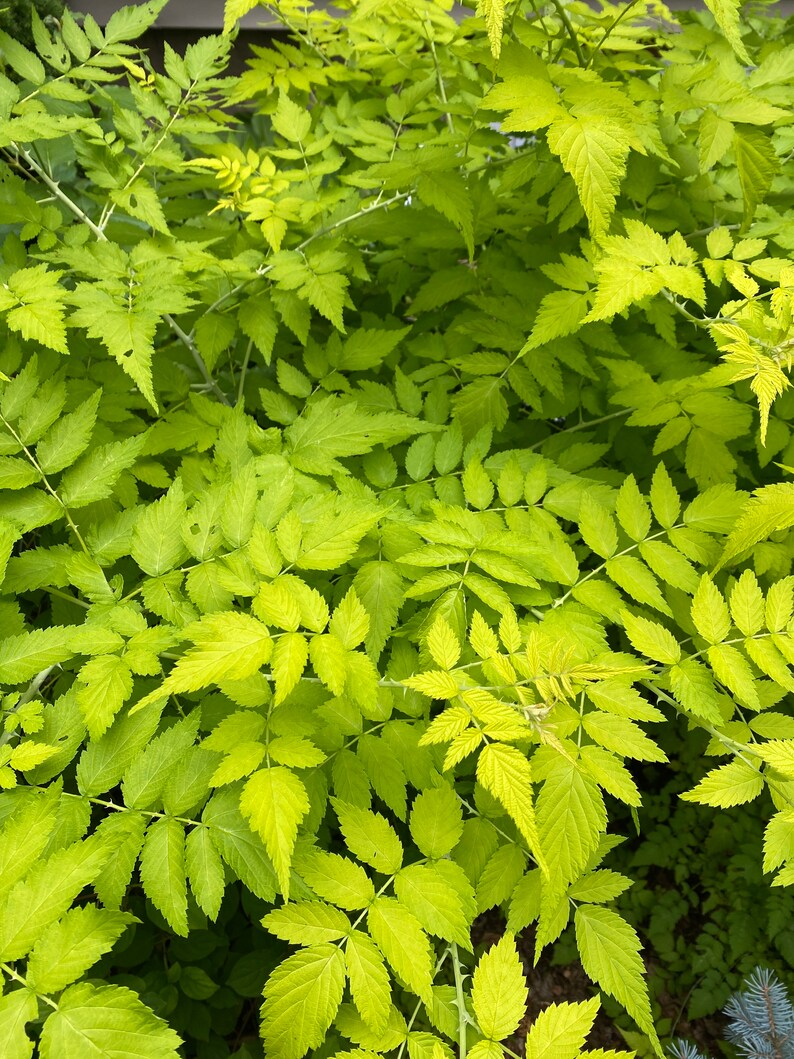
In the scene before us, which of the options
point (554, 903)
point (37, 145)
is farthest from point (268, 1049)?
point (37, 145)

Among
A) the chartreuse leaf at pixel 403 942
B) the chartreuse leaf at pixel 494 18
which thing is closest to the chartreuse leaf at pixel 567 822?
the chartreuse leaf at pixel 403 942

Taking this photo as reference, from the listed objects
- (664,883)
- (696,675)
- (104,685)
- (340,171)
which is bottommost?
(664,883)

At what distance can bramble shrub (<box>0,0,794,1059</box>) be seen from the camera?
101 cm

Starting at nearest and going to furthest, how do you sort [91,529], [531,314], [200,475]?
[91,529] → [200,475] → [531,314]

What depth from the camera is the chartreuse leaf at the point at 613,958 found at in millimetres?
1104

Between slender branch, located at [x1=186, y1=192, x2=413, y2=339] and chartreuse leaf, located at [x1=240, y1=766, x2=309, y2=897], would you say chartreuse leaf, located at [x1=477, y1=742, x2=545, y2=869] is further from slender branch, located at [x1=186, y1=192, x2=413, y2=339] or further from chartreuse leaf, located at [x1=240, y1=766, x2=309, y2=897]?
slender branch, located at [x1=186, y1=192, x2=413, y2=339]

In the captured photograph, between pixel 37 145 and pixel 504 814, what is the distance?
83.5 inches

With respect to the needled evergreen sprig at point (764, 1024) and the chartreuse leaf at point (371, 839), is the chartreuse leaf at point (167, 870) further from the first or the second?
the needled evergreen sprig at point (764, 1024)

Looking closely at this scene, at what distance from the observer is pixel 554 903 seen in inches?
40.7

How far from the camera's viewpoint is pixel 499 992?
98 cm

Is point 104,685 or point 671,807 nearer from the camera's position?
point 104,685

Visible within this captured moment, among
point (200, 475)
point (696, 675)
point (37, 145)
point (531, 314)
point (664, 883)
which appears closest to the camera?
point (696, 675)

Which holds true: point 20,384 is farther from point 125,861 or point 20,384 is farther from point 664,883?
point 664,883

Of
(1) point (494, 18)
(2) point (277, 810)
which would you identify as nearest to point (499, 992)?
(2) point (277, 810)
